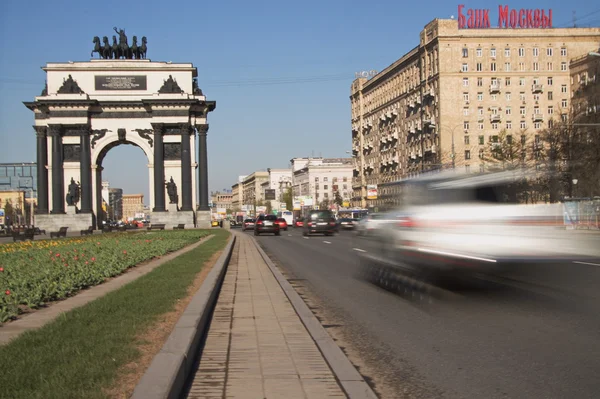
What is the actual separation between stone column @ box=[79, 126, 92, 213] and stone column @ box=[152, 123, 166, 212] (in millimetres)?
6596

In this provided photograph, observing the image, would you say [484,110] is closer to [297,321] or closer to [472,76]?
[472,76]

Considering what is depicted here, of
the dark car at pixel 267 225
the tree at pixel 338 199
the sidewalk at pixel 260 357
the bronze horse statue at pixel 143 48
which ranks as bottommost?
the sidewalk at pixel 260 357

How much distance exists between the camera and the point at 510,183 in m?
11.3

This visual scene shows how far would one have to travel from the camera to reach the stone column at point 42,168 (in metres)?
68.8

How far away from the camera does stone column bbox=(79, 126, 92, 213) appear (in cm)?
6719

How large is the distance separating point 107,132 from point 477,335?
6564cm

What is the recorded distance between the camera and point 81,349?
6.30 m

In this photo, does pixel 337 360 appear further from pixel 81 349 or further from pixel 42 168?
pixel 42 168

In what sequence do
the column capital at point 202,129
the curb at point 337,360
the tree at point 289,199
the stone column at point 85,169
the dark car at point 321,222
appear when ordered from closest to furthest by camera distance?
the curb at point 337,360
the dark car at point 321,222
the stone column at point 85,169
the column capital at point 202,129
the tree at point 289,199

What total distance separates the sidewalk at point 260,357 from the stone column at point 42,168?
62.5 metres

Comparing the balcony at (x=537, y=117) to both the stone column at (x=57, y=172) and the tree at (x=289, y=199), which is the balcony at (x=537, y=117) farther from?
the tree at (x=289, y=199)

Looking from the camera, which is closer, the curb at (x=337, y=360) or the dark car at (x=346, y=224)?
the curb at (x=337, y=360)

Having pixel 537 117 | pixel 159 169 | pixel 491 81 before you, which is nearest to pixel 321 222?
pixel 159 169

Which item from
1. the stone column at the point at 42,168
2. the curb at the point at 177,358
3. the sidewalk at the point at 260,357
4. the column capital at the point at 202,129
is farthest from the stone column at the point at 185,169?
the curb at the point at 177,358
